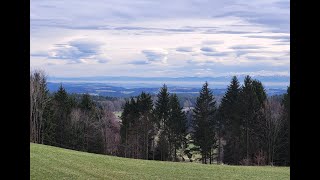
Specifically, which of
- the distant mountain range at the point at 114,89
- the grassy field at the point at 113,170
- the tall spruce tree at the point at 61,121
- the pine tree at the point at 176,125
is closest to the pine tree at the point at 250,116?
the distant mountain range at the point at 114,89

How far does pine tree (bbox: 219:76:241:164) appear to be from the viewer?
102 ft

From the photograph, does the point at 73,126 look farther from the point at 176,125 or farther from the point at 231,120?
the point at 231,120

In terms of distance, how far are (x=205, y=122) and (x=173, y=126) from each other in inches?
98.0

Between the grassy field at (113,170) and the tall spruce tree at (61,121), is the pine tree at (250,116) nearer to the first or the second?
the grassy field at (113,170)

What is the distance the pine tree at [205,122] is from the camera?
31.8m

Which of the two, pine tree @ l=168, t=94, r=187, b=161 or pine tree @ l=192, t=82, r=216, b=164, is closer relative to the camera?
pine tree @ l=192, t=82, r=216, b=164

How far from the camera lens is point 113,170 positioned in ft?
57.1

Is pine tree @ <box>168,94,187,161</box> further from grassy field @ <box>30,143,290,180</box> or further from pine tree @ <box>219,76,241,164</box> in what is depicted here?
grassy field @ <box>30,143,290,180</box>

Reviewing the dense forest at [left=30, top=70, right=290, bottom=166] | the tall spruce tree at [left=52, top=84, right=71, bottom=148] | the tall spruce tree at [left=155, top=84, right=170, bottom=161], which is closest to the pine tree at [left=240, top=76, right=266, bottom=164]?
the dense forest at [left=30, top=70, right=290, bottom=166]

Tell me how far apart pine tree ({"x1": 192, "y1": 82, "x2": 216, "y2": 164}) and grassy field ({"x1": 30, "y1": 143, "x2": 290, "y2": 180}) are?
39.5 ft
